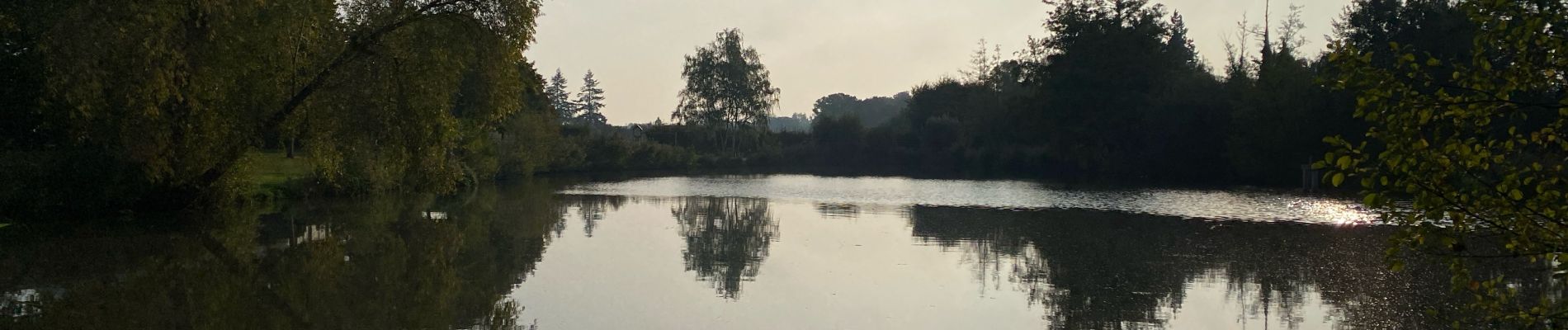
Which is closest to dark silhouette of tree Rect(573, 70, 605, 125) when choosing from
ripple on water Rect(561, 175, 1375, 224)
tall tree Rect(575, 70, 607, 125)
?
tall tree Rect(575, 70, 607, 125)

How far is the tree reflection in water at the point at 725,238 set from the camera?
13602 mm

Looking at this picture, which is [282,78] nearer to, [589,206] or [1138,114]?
[589,206]

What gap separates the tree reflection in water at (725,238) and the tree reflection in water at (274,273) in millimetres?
2423

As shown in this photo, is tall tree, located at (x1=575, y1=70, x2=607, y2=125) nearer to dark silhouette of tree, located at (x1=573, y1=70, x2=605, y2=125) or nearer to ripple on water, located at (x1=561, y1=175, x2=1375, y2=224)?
dark silhouette of tree, located at (x1=573, y1=70, x2=605, y2=125)

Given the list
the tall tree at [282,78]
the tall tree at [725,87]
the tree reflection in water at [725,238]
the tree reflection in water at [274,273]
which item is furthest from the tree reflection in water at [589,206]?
the tall tree at [725,87]

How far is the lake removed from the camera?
995cm

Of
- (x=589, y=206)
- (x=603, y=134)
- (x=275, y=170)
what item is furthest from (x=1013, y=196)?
(x=603, y=134)

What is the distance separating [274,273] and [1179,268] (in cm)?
1145

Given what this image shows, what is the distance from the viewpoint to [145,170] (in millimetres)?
19500

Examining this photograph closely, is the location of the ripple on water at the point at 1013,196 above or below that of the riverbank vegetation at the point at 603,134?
below

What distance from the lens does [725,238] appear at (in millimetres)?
19391

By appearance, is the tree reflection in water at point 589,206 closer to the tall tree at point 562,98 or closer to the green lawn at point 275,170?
the green lawn at point 275,170

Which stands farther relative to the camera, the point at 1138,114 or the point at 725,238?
the point at 1138,114

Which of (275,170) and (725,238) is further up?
(275,170)
